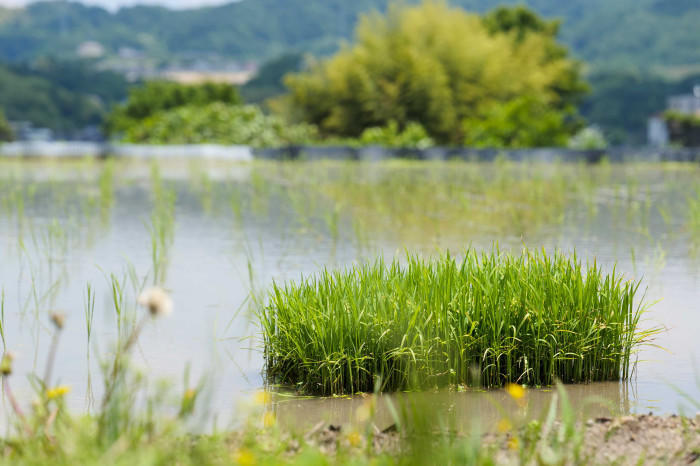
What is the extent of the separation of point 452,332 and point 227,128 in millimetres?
30191

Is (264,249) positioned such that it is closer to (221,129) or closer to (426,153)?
(426,153)

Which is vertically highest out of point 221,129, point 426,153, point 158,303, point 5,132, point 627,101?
point 627,101

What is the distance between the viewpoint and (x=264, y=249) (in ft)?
26.5

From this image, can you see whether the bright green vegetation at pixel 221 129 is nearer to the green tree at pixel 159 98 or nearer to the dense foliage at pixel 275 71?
the green tree at pixel 159 98

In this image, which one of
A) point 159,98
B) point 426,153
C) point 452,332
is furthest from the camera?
point 159,98

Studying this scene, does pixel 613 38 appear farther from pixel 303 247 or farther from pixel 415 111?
pixel 303 247

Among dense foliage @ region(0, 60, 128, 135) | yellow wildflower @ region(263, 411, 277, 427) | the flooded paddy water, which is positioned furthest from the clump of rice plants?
dense foliage @ region(0, 60, 128, 135)

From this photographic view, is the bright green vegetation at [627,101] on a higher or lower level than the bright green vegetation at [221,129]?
higher

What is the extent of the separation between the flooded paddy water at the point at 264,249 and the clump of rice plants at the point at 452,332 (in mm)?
126

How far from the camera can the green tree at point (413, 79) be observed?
31.5 m

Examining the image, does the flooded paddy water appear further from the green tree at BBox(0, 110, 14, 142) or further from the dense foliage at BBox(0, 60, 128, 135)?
the dense foliage at BBox(0, 60, 128, 135)

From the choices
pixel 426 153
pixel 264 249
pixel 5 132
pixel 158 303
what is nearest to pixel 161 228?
pixel 264 249

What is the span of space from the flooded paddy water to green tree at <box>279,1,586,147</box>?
13001 millimetres

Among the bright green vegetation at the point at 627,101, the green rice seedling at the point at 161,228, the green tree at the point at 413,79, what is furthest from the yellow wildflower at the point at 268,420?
the bright green vegetation at the point at 627,101
